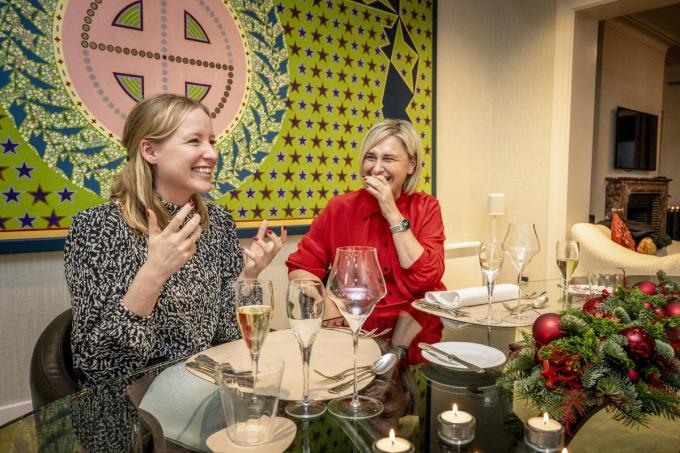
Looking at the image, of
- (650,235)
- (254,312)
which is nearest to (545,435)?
(254,312)

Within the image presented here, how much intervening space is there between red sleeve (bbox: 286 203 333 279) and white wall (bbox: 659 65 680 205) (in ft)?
→ 27.6

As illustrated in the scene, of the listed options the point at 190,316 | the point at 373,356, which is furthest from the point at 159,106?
the point at 373,356

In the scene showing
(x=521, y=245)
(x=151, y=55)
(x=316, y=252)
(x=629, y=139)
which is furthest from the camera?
(x=629, y=139)

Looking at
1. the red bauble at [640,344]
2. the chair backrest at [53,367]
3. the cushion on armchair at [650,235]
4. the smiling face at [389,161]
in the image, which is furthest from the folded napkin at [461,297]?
the cushion on armchair at [650,235]

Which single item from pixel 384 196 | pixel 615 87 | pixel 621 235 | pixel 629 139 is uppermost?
pixel 615 87

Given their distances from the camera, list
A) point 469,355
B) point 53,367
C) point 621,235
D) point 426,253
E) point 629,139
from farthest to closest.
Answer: point 629,139
point 621,235
point 426,253
point 53,367
point 469,355

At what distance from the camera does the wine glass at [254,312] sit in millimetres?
755

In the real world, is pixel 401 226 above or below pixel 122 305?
above

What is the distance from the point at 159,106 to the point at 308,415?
115 cm

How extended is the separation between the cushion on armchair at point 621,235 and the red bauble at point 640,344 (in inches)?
140

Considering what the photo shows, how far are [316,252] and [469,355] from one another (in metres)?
1.12

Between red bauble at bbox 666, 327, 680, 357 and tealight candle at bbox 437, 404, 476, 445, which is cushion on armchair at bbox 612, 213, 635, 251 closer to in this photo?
red bauble at bbox 666, 327, 680, 357

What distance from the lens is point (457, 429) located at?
26.6 inches

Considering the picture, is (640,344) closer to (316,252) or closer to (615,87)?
(316,252)
